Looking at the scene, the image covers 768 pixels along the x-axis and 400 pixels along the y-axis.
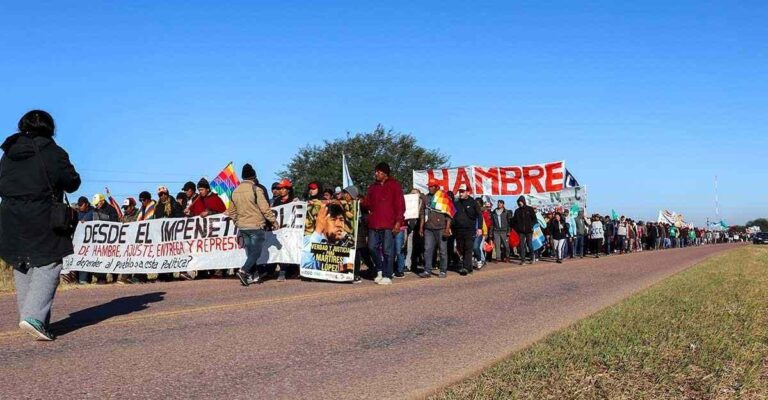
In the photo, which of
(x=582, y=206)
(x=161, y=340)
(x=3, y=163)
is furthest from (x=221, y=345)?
(x=582, y=206)

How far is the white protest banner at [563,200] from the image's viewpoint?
28453 millimetres

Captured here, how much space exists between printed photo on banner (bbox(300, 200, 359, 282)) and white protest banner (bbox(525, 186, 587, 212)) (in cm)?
1664

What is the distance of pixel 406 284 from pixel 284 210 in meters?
3.42

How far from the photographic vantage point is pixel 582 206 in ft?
94.3

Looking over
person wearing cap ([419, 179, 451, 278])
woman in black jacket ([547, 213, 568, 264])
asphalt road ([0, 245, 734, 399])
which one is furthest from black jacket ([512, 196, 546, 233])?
asphalt road ([0, 245, 734, 399])

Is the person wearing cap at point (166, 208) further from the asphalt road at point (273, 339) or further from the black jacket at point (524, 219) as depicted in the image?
the black jacket at point (524, 219)

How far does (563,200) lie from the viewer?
28.7 m

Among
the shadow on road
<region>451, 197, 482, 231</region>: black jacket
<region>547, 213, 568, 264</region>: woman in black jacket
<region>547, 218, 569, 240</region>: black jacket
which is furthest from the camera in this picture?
<region>547, 218, 569, 240</region>: black jacket

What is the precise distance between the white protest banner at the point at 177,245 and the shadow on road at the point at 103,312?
3602 mm

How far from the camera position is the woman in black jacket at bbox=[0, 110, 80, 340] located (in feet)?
20.3

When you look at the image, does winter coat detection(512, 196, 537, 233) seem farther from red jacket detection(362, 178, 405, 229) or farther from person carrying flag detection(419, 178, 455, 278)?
red jacket detection(362, 178, 405, 229)

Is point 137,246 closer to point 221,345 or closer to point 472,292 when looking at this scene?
point 472,292

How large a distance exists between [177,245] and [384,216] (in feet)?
15.5

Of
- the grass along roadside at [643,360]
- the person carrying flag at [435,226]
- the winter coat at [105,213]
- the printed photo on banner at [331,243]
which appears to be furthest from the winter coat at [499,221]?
the grass along roadside at [643,360]
